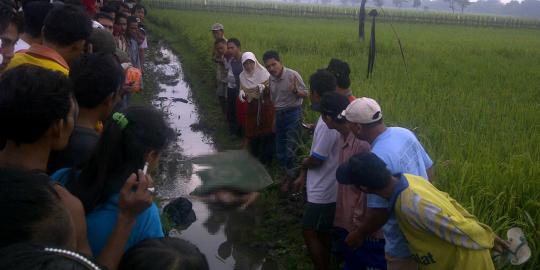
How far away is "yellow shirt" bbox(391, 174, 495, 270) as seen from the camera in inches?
86.1

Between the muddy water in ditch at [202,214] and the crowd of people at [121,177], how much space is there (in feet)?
2.47

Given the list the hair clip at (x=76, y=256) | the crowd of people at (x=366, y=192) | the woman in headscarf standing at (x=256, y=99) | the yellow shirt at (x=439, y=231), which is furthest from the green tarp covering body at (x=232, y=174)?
the hair clip at (x=76, y=256)

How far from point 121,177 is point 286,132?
12.4 ft

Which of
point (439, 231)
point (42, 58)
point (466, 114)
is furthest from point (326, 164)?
point (466, 114)

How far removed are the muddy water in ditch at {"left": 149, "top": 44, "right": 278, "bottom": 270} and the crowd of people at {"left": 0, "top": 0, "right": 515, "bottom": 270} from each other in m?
0.75

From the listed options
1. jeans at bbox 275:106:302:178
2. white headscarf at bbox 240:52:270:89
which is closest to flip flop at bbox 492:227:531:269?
jeans at bbox 275:106:302:178

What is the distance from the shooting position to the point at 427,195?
2.25 m

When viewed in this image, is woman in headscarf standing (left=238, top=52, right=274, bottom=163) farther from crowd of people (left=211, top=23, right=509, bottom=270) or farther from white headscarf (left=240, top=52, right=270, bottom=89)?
crowd of people (left=211, top=23, right=509, bottom=270)

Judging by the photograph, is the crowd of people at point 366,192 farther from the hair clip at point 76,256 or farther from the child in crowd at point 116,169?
the hair clip at point 76,256

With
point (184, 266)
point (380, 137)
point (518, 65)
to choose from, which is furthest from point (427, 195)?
point (518, 65)

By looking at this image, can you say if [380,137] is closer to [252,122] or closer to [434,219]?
[434,219]

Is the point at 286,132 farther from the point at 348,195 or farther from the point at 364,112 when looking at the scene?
the point at 364,112

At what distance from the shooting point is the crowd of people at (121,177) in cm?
120

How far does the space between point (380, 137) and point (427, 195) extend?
61 centimetres
